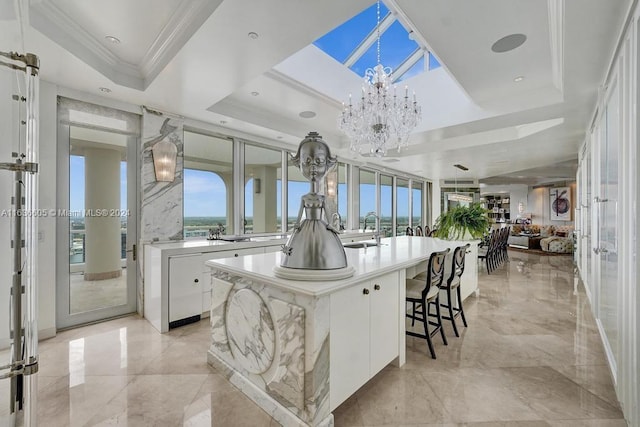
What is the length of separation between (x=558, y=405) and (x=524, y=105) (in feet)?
10.5

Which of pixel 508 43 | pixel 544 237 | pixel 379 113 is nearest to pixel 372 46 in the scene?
pixel 379 113

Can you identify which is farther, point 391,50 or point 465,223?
point 391,50

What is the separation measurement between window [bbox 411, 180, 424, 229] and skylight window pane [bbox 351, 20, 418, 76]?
259 inches

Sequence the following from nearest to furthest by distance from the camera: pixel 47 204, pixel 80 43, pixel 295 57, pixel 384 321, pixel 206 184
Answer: pixel 384 321
pixel 80 43
pixel 47 204
pixel 295 57
pixel 206 184

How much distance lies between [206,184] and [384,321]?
3.41 m

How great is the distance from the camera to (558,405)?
193cm

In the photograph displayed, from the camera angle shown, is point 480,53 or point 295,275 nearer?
point 295,275

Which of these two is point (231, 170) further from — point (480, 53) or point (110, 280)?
point (480, 53)

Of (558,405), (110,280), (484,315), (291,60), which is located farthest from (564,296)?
(110,280)

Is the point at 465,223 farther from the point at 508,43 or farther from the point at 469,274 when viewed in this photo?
the point at 508,43

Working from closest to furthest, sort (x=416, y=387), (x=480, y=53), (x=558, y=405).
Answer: (x=558, y=405)
(x=416, y=387)
(x=480, y=53)

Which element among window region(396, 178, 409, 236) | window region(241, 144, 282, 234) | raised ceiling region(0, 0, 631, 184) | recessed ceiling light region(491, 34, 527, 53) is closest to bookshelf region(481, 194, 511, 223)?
window region(396, 178, 409, 236)

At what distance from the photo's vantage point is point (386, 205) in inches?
355

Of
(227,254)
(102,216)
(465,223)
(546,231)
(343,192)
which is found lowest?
(546,231)
